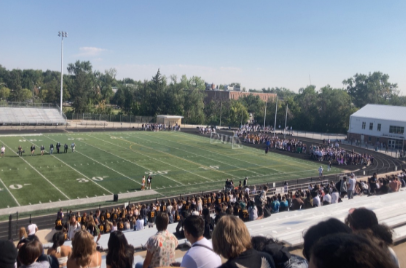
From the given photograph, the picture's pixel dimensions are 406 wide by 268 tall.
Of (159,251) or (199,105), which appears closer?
(159,251)

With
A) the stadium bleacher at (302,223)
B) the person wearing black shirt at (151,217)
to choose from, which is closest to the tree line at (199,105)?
the person wearing black shirt at (151,217)

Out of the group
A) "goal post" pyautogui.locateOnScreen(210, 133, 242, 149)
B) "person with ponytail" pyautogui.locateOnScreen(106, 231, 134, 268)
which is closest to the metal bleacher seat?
"person with ponytail" pyautogui.locateOnScreen(106, 231, 134, 268)

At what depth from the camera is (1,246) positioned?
371 centimetres

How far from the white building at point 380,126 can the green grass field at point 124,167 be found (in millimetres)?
22142

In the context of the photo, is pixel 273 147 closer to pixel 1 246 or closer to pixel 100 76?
pixel 1 246

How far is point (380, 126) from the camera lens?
54.1m

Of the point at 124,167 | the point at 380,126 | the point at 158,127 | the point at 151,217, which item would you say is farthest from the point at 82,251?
the point at 380,126

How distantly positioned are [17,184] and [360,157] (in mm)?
31516

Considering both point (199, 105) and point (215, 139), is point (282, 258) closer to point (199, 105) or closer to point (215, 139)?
point (215, 139)

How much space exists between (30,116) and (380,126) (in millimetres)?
53291

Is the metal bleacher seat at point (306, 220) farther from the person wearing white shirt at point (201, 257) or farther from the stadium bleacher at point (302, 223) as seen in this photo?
the person wearing white shirt at point (201, 257)

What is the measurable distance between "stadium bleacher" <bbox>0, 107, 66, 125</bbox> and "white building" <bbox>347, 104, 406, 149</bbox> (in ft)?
151

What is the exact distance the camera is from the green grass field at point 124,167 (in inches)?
926

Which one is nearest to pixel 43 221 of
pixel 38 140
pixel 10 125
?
pixel 38 140
